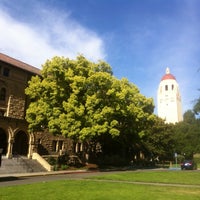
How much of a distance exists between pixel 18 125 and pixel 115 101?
12019mm

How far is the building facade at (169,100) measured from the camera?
10881cm

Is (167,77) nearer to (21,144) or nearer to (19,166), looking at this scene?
(21,144)

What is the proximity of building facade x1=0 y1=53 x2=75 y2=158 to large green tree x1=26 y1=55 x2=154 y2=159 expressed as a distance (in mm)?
2206

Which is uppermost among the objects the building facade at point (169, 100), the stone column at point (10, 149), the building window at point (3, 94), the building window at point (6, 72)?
the building facade at point (169, 100)

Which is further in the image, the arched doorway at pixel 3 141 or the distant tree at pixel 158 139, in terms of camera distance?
the distant tree at pixel 158 139

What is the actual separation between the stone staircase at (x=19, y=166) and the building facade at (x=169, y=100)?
83482 mm

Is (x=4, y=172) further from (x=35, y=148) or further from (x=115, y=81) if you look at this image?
(x=115, y=81)

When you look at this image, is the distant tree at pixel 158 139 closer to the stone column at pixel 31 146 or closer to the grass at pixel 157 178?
the stone column at pixel 31 146

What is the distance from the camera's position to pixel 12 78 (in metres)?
33.2

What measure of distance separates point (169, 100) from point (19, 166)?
91.9 meters

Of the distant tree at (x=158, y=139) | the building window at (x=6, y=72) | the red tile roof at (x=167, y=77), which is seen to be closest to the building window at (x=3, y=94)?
the building window at (x=6, y=72)

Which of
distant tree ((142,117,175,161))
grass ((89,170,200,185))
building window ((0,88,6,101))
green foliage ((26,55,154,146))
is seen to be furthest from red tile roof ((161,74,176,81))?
grass ((89,170,200,185))

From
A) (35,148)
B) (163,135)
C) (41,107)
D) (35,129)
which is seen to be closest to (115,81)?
(41,107)

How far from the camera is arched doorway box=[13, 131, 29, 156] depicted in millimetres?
34406
